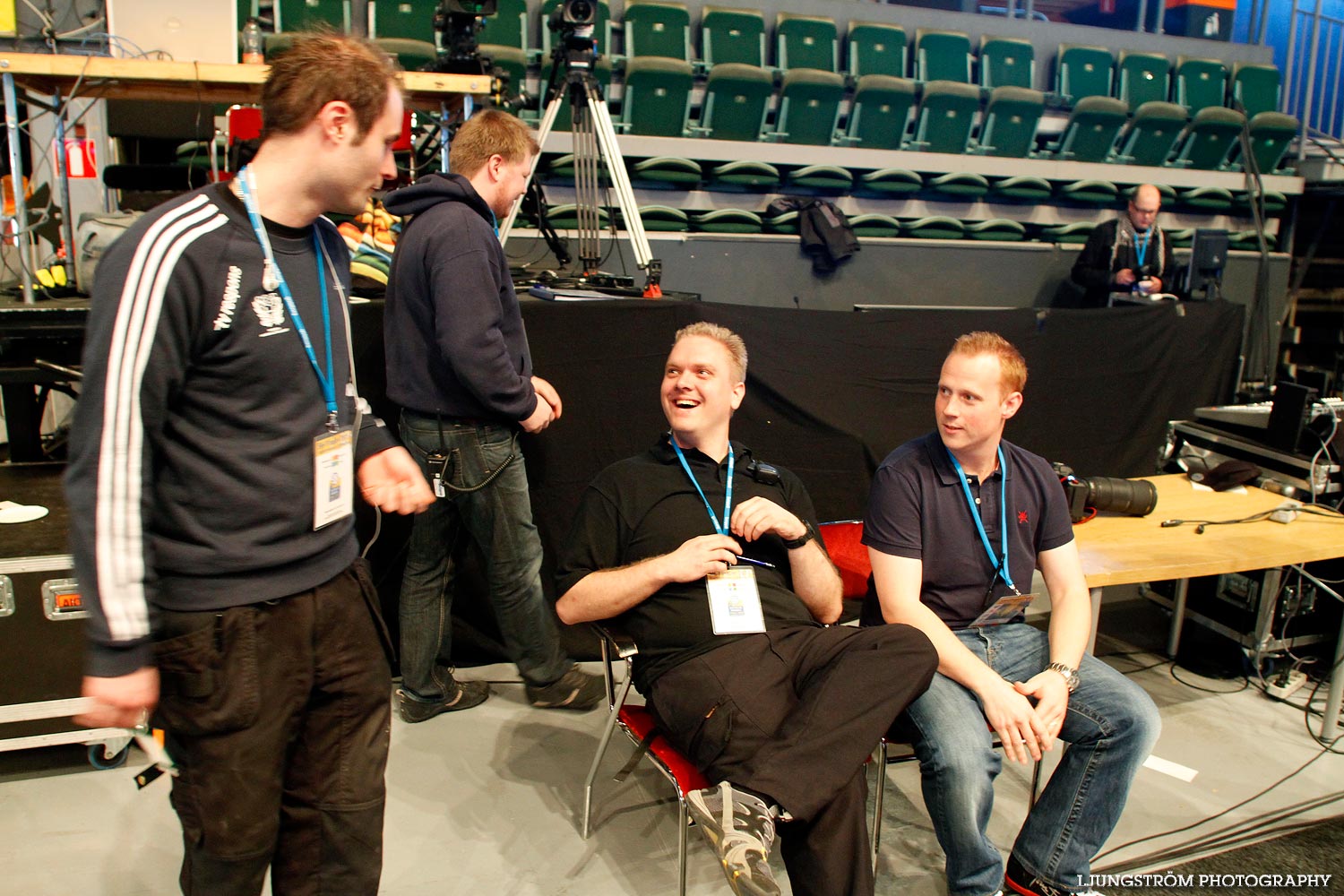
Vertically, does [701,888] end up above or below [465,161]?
below

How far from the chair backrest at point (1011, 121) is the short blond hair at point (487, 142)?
6003 millimetres

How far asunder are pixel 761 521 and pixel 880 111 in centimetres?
597

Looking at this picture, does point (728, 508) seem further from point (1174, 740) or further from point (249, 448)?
point (1174, 740)

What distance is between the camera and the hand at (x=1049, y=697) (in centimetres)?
199

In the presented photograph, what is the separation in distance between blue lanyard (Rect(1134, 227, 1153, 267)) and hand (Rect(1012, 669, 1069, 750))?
15.4ft

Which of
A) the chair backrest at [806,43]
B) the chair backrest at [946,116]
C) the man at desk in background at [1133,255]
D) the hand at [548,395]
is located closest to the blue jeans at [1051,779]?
the hand at [548,395]

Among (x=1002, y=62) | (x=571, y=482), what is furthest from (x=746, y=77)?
(x=571, y=482)

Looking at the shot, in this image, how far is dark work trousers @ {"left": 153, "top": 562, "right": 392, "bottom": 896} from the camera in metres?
1.32

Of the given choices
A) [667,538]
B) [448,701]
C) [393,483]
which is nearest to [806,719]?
[667,538]

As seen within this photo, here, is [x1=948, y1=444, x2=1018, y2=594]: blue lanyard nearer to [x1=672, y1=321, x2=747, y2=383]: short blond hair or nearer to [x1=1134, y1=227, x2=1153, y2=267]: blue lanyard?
[x1=672, y1=321, x2=747, y2=383]: short blond hair

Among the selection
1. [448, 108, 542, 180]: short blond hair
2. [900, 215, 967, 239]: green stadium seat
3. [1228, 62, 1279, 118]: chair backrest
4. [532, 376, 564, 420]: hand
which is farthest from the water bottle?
[1228, 62, 1279, 118]: chair backrest

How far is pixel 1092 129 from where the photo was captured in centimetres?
771

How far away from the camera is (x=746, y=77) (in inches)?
264

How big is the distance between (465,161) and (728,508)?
1171mm
